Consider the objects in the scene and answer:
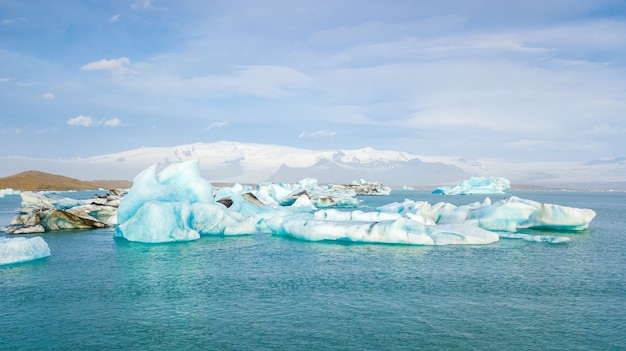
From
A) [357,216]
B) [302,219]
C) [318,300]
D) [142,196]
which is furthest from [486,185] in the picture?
[318,300]

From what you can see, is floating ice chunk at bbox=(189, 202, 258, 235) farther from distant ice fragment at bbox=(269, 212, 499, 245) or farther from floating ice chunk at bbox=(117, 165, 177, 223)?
distant ice fragment at bbox=(269, 212, 499, 245)

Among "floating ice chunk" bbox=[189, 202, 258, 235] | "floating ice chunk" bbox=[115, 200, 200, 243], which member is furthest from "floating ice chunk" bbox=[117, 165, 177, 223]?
"floating ice chunk" bbox=[189, 202, 258, 235]

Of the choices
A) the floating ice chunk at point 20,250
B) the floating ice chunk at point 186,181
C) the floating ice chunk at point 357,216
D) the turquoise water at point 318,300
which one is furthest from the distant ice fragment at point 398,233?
the floating ice chunk at point 20,250

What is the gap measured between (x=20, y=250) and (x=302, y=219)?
14.1m

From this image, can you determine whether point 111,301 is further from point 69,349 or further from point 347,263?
point 347,263

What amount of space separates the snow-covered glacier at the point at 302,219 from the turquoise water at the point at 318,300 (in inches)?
75.8

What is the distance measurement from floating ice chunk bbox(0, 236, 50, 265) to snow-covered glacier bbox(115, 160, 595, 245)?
18.0 feet

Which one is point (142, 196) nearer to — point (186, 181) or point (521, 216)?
point (186, 181)

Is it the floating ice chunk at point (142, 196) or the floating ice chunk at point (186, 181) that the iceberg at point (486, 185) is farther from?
the floating ice chunk at point (142, 196)

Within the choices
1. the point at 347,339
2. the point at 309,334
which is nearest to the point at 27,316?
the point at 309,334

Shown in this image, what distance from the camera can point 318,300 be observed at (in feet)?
41.8

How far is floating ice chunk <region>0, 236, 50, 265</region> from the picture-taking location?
1808 centimetres

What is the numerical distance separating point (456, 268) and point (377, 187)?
101 metres

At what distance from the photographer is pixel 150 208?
23.9 meters
